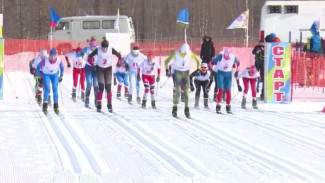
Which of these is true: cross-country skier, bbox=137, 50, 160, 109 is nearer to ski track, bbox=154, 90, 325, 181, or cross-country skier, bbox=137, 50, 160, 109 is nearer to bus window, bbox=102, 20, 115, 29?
ski track, bbox=154, 90, 325, 181

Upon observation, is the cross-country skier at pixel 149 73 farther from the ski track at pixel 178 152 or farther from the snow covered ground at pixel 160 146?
the ski track at pixel 178 152

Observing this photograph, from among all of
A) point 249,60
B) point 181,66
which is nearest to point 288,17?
point 249,60

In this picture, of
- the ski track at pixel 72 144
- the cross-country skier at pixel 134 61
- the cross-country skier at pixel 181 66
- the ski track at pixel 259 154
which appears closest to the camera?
the ski track at pixel 259 154

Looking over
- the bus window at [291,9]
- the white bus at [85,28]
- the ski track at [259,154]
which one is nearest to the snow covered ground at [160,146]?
the ski track at [259,154]

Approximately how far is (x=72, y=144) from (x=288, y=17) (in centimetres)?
3145

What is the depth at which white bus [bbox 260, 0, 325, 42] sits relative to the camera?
39688 mm

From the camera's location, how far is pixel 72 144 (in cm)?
1018

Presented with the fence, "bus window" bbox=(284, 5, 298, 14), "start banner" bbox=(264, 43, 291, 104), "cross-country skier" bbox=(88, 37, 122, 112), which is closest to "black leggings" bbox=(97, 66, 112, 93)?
"cross-country skier" bbox=(88, 37, 122, 112)

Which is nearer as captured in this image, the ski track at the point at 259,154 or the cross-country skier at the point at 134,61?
the ski track at the point at 259,154

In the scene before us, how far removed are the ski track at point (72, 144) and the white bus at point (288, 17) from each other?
27605 millimetres

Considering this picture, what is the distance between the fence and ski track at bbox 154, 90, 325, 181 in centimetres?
790

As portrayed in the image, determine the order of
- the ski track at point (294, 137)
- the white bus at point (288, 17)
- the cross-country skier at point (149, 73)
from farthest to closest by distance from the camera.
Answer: the white bus at point (288, 17), the cross-country skier at point (149, 73), the ski track at point (294, 137)

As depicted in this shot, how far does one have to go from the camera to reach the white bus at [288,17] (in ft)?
130

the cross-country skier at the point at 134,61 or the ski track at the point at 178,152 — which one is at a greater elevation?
the cross-country skier at the point at 134,61
